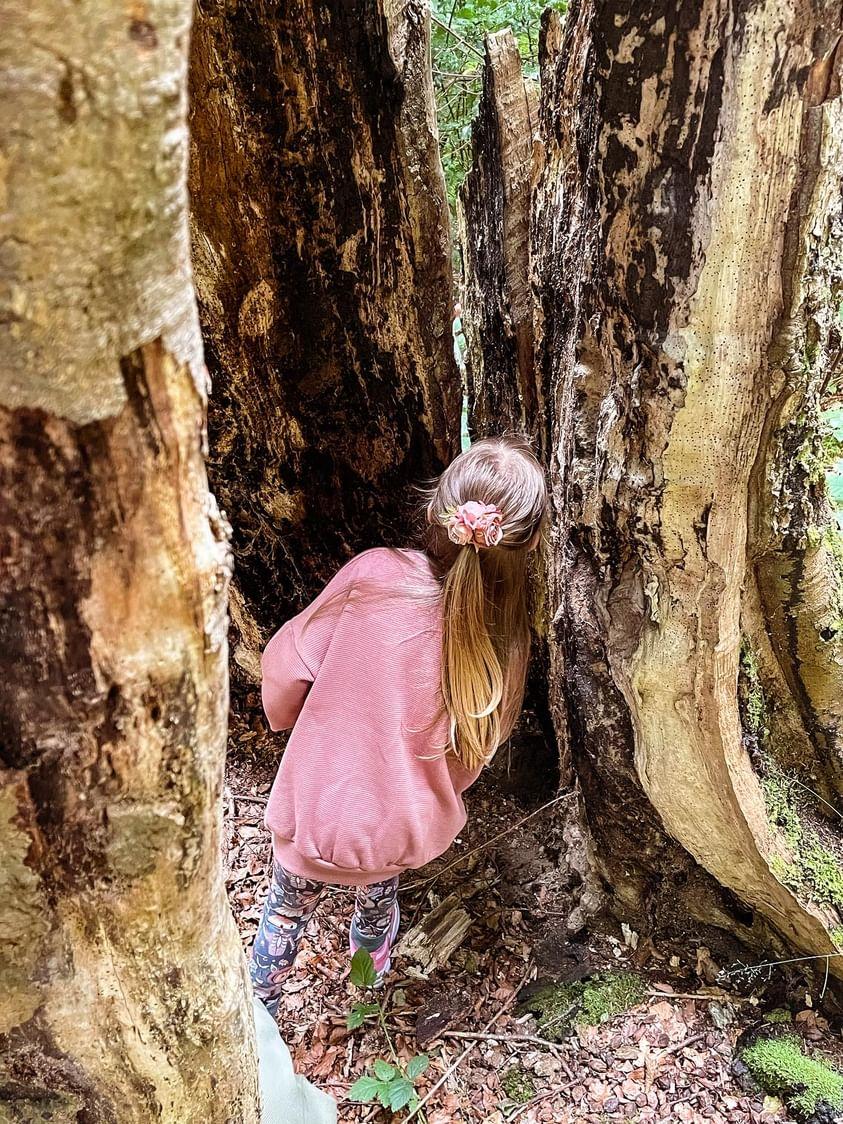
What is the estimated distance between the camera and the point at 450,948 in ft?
8.79

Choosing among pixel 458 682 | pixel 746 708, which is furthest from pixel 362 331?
pixel 746 708

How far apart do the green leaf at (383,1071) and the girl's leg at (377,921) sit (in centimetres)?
31

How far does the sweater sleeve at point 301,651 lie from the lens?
83.6 inches

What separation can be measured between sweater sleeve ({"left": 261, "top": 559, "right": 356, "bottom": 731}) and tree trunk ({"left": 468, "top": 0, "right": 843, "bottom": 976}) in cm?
62

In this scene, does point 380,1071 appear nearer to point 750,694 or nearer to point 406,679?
point 406,679

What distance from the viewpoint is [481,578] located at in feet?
6.77

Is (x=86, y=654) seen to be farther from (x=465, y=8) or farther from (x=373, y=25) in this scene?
(x=465, y=8)

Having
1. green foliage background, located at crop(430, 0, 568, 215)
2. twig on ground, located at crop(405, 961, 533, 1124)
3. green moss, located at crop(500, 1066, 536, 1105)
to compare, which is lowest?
green moss, located at crop(500, 1066, 536, 1105)

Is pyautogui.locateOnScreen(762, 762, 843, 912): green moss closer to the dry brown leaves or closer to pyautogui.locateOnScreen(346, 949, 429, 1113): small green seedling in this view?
the dry brown leaves

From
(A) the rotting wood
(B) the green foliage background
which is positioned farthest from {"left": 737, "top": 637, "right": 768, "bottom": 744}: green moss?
(B) the green foliage background

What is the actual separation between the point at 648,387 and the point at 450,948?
1.96 meters

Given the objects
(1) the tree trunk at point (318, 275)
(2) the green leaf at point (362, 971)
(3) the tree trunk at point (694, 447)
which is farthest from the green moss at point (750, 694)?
(2) the green leaf at point (362, 971)

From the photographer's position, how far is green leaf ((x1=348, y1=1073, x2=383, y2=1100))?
7.30ft

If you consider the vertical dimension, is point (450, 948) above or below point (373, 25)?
below
